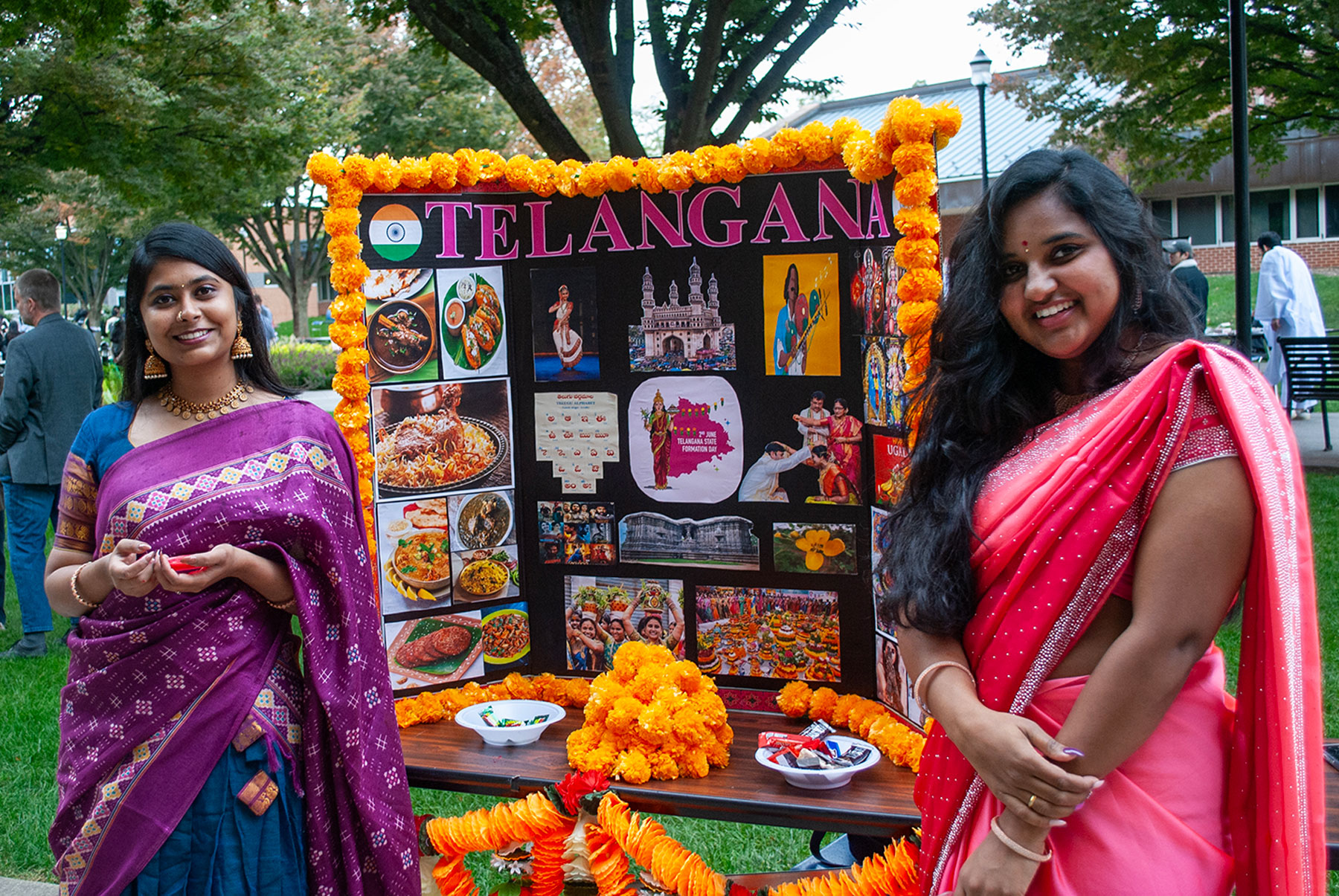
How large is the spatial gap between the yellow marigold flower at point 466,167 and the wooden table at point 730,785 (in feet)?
5.69

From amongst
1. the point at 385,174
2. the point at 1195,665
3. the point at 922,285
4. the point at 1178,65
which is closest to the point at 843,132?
the point at 922,285

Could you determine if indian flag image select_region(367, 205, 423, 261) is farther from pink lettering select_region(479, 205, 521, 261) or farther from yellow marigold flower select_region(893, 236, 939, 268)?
yellow marigold flower select_region(893, 236, 939, 268)

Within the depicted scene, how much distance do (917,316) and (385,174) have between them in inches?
66.6

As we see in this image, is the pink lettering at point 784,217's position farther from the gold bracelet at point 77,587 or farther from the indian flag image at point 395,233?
the gold bracelet at point 77,587

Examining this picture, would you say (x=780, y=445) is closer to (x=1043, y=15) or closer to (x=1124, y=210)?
(x=1124, y=210)

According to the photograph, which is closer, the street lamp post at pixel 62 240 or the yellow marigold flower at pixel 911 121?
the yellow marigold flower at pixel 911 121

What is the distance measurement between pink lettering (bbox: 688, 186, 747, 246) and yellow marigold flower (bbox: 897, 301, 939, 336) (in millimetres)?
707

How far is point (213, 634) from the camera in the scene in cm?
225

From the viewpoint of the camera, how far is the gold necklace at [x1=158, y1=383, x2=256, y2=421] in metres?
2.39

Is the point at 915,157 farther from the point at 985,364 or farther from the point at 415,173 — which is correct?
the point at 415,173

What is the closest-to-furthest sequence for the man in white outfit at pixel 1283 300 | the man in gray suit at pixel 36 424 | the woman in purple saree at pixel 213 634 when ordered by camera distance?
the woman in purple saree at pixel 213 634
the man in gray suit at pixel 36 424
the man in white outfit at pixel 1283 300

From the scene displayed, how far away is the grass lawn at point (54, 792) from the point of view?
150 inches

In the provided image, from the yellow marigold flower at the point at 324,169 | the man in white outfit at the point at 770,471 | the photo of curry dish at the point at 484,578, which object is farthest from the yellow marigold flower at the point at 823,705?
the yellow marigold flower at the point at 324,169

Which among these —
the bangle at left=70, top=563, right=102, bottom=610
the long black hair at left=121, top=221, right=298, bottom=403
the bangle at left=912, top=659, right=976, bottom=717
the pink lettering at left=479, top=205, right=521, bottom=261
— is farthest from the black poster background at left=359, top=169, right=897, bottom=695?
the bangle at left=70, top=563, right=102, bottom=610
